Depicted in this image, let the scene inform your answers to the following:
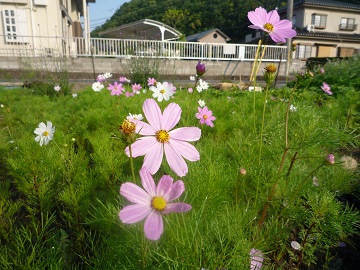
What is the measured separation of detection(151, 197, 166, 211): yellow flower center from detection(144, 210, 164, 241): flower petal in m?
0.01

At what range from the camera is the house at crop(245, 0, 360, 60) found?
2692cm

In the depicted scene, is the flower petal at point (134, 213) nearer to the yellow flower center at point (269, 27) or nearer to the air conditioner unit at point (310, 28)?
the yellow flower center at point (269, 27)

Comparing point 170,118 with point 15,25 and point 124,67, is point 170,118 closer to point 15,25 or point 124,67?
point 124,67

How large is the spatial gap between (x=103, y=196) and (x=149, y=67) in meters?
6.21

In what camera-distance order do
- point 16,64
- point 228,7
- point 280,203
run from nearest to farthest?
point 280,203 → point 16,64 → point 228,7

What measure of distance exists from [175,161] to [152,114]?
0.12m

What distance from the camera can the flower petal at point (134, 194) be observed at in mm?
567

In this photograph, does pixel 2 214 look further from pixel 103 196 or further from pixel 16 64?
pixel 16 64

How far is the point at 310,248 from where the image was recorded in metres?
1.11

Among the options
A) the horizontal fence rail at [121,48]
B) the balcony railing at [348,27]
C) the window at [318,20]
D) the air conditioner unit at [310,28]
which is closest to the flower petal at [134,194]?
the horizontal fence rail at [121,48]

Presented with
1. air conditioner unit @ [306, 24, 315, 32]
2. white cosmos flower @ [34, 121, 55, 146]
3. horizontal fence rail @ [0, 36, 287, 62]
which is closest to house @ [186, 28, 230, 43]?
air conditioner unit @ [306, 24, 315, 32]

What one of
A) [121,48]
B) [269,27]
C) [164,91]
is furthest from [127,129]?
[121,48]

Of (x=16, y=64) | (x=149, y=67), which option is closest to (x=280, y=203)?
(x=149, y=67)

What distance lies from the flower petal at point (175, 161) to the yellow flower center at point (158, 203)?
6 cm
